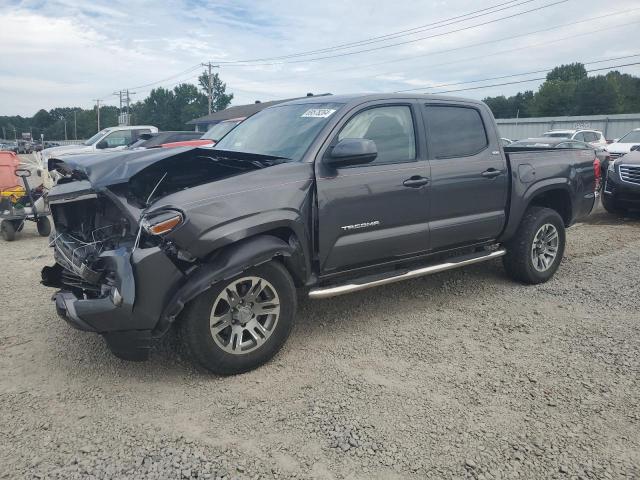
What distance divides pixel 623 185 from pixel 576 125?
33619mm

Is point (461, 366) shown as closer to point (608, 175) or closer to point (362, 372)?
point (362, 372)

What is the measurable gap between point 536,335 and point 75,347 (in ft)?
12.0

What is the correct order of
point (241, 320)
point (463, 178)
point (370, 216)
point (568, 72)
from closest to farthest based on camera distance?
point (241, 320)
point (370, 216)
point (463, 178)
point (568, 72)

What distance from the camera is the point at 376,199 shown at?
4055 millimetres

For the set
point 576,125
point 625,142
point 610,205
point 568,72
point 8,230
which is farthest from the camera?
point 568,72

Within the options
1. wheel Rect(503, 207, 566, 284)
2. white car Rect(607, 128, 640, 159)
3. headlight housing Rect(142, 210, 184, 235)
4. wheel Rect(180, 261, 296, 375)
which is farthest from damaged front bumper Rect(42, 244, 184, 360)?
white car Rect(607, 128, 640, 159)

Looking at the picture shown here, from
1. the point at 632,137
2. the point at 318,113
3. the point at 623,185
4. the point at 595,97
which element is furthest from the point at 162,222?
the point at 595,97

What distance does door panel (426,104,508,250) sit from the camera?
4547 mm

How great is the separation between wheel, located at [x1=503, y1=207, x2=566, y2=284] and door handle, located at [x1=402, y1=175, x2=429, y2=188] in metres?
1.55

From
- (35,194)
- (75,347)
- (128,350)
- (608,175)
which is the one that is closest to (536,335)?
(128,350)

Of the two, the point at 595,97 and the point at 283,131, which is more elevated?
the point at 595,97

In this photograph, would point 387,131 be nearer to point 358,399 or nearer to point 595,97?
point 358,399

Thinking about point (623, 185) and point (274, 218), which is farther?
point (623, 185)

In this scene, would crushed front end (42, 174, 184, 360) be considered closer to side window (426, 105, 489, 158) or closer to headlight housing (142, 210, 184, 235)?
headlight housing (142, 210, 184, 235)
